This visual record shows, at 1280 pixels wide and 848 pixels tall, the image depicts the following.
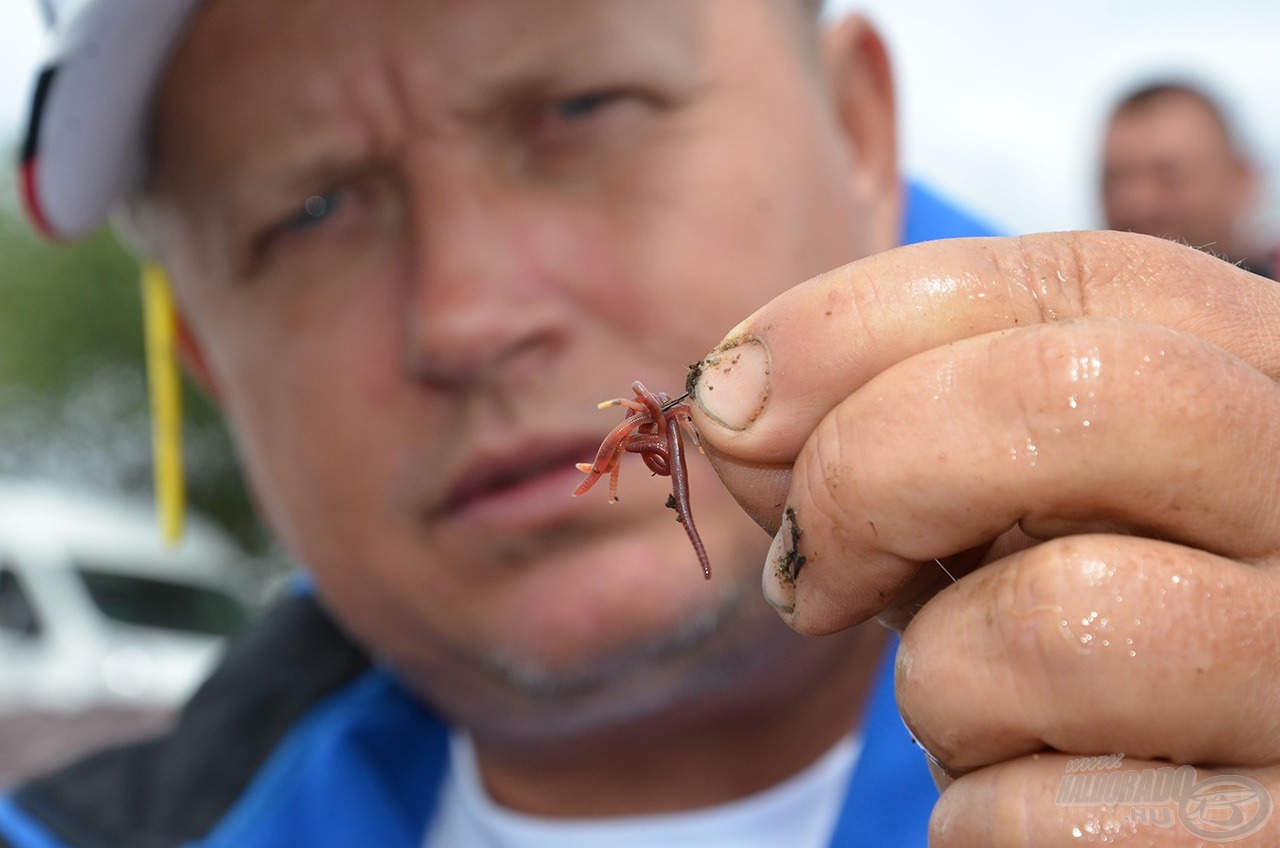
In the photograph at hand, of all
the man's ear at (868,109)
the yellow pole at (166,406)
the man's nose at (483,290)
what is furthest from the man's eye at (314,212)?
the man's ear at (868,109)

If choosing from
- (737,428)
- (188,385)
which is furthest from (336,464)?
(188,385)

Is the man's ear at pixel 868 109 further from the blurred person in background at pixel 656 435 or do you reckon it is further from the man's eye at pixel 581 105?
the man's eye at pixel 581 105

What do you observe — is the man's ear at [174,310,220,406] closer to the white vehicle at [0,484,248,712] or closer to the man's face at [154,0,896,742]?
the man's face at [154,0,896,742]

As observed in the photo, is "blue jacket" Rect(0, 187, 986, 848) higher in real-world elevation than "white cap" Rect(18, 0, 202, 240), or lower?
lower

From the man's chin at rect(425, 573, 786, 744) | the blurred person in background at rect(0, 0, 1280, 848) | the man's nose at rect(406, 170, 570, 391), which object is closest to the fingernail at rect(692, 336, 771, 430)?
the blurred person in background at rect(0, 0, 1280, 848)

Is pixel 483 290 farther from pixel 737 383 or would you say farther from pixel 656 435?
pixel 737 383

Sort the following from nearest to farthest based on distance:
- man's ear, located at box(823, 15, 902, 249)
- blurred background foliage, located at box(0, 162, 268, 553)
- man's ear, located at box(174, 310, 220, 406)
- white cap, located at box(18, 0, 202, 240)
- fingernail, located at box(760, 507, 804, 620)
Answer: fingernail, located at box(760, 507, 804, 620) → white cap, located at box(18, 0, 202, 240) → man's ear, located at box(823, 15, 902, 249) → man's ear, located at box(174, 310, 220, 406) → blurred background foliage, located at box(0, 162, 268, 553)

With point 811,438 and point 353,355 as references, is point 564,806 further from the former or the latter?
point 811,438
